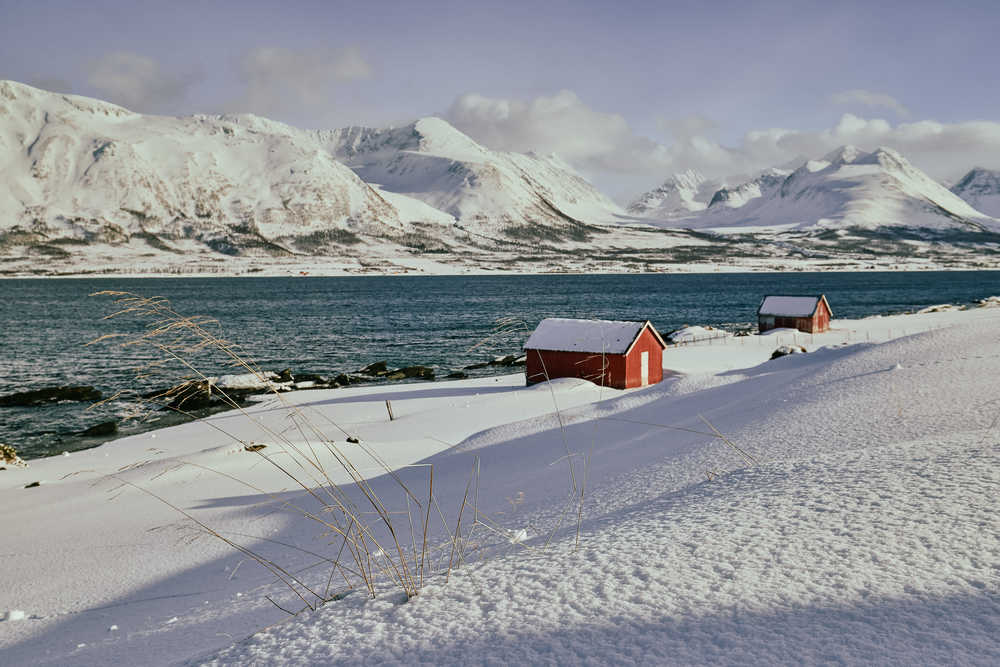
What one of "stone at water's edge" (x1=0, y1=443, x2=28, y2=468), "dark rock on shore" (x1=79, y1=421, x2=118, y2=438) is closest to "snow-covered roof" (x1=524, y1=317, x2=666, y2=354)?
"dark rock on shore" (x1=79, y1=421, x2=118, y2=438)

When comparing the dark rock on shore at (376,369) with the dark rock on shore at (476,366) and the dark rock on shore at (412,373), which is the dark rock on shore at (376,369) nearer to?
the dark rock on shore at (412,373)

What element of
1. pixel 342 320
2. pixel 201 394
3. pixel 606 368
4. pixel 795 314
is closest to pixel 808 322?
pixel 795 314

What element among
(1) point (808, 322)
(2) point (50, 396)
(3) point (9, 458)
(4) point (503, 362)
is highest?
(1) point (808, 322)

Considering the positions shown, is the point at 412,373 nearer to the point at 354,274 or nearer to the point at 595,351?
the point at 595,351

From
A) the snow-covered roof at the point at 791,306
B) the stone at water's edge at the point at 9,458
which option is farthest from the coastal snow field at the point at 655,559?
the snow-covered roof at the point at 791,306

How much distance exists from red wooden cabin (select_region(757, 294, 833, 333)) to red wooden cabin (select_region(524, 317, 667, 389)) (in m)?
26.5

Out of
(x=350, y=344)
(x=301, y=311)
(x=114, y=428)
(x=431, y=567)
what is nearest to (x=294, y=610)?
(x=431, y=567)

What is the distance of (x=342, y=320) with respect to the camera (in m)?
71.8

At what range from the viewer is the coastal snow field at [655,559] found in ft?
8.22

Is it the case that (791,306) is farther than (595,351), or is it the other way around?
(791,306)

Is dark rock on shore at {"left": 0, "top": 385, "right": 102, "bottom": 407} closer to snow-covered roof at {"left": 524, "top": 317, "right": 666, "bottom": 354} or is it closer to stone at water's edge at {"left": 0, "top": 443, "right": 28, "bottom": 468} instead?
stone at water's edge at {"left": 0, "top": 443, "right": 28, "bottom": 468}

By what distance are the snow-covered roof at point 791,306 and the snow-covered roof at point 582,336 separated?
27.4 metres

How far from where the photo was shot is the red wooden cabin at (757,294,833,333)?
51.7 metres

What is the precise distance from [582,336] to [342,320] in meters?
47.0
